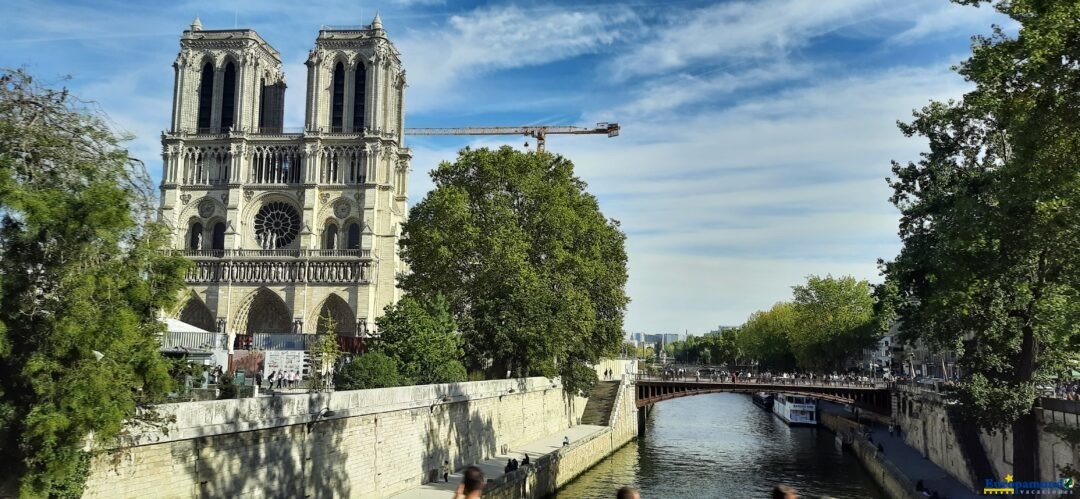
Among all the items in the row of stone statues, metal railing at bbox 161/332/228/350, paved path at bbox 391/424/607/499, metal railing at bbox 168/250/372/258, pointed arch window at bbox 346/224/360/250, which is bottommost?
paved path at bbox 391/424/607/499

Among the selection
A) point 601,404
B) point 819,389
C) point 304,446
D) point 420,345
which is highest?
point 420,345

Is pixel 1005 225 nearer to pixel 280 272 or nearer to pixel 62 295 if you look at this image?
pixel 62 295

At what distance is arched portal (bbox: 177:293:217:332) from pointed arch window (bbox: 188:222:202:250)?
4.62 m

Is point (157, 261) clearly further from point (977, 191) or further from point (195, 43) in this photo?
point (195, 43)

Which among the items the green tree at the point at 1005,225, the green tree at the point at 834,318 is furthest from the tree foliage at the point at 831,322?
the green tree at the point at 1005,225

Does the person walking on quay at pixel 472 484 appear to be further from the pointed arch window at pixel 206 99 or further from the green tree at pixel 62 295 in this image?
the pointed arch window at pixel 206 99

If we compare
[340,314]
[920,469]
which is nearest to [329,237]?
[340,314]

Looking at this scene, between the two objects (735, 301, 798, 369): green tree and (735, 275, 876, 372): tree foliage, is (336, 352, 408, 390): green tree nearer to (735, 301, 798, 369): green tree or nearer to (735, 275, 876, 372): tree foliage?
(735, 275, 876, 372): tree foliage

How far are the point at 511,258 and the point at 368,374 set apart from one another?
32.8ft

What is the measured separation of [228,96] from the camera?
6706 cm

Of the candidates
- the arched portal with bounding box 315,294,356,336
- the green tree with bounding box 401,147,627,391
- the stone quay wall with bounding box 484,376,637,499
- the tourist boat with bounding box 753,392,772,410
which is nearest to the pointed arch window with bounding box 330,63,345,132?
the arched portal with bounding box 315,294,356,336

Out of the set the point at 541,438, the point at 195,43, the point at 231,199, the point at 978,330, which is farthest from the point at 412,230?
the point at 195,43

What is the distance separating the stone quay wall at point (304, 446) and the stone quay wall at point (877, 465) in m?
13.9

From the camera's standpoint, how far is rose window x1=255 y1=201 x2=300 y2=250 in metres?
64.8
